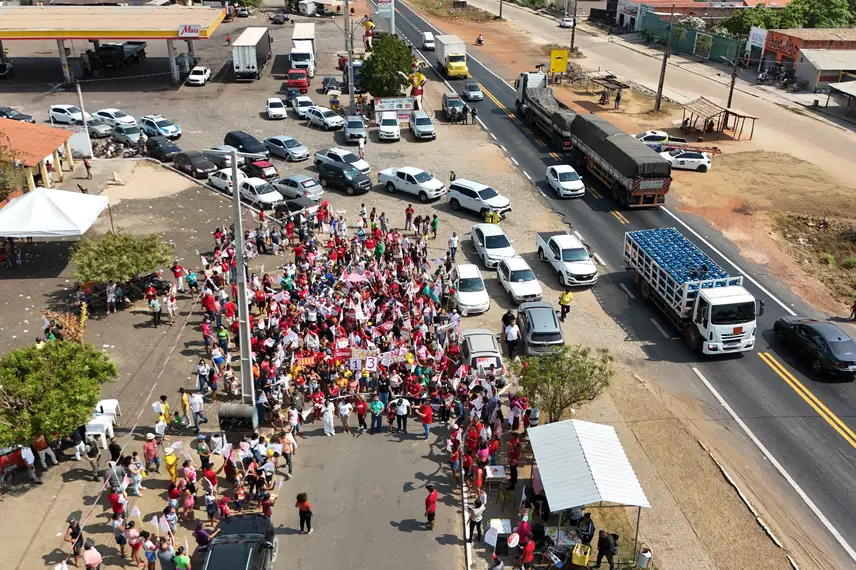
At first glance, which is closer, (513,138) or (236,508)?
(236,508)

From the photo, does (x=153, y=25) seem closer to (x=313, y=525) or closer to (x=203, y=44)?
(x=203, y=44)

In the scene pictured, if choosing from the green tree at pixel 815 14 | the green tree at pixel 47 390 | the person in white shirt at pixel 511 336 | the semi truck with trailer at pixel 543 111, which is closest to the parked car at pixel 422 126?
the semi truck with trailer at pixel 543 111

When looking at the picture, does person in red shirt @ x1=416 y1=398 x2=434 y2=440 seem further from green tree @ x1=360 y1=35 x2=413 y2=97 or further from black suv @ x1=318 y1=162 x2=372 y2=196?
green tree @ x1=360 y1=35 x2=413 y2=97

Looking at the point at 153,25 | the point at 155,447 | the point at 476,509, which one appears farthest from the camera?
the point at 153,25

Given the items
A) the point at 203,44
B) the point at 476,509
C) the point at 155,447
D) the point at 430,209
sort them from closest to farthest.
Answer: the point at 476,509
the point at 155,447
the point at 430,209
the point at 203,44

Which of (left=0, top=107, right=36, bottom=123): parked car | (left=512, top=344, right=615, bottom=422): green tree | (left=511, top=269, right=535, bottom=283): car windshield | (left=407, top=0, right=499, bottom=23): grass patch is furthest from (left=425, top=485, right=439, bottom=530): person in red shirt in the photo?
(left=407, top=0, right=499, bottom=23): grass patch

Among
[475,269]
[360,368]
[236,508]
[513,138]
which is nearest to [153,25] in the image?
[513,138]

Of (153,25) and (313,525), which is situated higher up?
(153,25)
